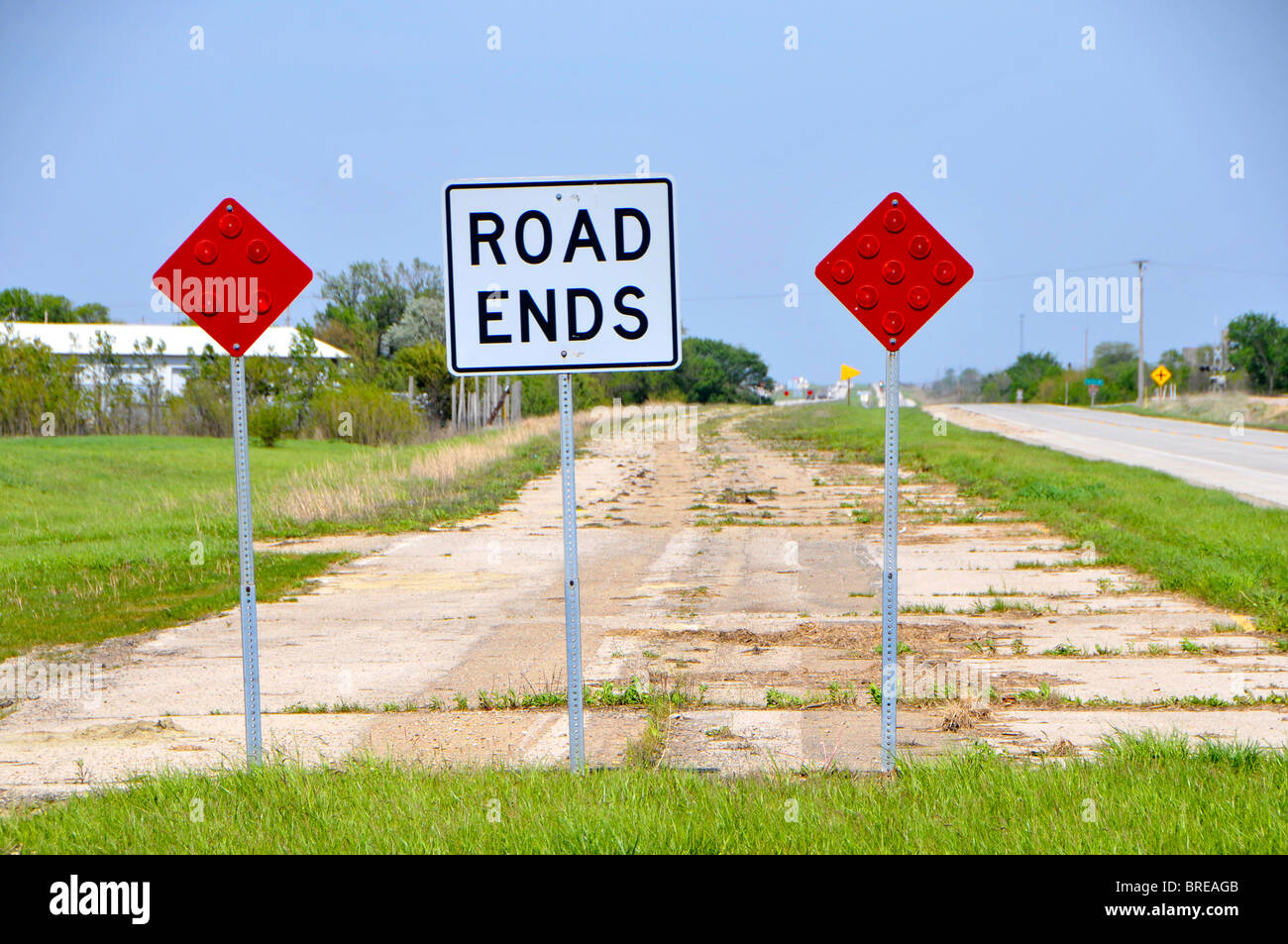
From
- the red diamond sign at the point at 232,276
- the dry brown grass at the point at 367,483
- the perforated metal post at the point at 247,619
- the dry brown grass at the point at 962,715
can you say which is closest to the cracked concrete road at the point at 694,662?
the dry brown grass at the point at 962,715

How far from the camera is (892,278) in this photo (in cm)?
562

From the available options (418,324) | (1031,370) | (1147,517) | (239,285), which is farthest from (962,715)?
(1031,370)

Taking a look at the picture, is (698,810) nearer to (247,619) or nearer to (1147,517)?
(247,619)

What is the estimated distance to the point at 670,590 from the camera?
1233 centimetres

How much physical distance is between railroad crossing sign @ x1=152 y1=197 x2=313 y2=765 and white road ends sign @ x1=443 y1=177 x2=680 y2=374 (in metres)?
0.90

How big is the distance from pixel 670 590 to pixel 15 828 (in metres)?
8.00

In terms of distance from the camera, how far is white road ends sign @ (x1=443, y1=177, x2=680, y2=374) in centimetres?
543

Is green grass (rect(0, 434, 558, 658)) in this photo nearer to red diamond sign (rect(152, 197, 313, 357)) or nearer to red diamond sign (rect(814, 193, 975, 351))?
red diamond sign (rect(152, 197, 313, 357))

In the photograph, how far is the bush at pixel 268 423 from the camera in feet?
127

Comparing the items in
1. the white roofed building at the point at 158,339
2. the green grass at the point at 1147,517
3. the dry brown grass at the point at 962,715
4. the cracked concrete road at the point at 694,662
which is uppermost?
the white roofed building at the point at 158,339

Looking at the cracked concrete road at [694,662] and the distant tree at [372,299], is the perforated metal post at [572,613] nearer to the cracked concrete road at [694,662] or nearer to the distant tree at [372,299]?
the cracked concrete road at [694,662]

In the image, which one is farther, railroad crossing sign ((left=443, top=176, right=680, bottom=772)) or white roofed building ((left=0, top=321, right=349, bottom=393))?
white roofed building ((left=0, top=321, right=349, bottom=393))

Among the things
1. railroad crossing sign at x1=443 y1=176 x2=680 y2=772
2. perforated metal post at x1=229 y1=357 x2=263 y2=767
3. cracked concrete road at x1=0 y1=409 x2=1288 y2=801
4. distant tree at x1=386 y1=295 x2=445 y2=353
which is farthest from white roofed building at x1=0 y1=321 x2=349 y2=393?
railroad crossing sign at x1=443 y1=176 x2=680 y2=772

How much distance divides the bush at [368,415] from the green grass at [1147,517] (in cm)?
1793
